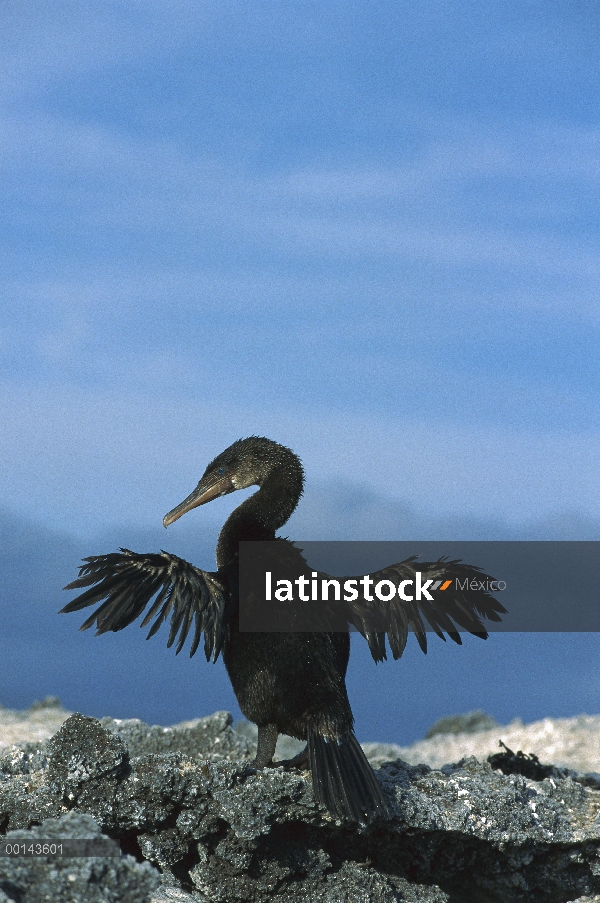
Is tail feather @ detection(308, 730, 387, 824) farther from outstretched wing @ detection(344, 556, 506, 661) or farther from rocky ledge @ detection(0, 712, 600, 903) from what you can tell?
outstretched wing @ detection(344, 556, 506, 661)

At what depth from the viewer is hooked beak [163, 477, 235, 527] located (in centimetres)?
909

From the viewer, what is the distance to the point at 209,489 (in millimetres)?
9117

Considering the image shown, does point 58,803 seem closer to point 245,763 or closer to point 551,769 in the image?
point 245,763

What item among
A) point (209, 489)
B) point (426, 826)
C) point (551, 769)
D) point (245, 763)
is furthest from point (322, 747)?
point (551, 769)

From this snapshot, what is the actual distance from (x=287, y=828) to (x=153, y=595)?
6.65 ft

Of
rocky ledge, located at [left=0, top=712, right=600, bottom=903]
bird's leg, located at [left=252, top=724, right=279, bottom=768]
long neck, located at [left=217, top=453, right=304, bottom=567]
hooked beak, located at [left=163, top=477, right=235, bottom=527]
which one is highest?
hooked beak, located at [left=163, top=477, right=235, bottom=527]

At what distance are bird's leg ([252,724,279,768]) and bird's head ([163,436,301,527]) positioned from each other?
6.85ft

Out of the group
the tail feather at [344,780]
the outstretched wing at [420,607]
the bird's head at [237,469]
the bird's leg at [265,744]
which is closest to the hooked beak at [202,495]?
the bird's head at [237,469]

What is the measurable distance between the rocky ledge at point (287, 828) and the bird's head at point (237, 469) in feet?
7.71

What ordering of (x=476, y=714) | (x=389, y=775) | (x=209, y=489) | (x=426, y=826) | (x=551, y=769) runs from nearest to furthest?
1. (x=426, y=826)
2. (x=389, y=775)
3. (x=209, y=489)
4. (x=551, y=769)
5. (x=476, y=714)

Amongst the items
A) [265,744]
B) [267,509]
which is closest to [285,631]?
[265,744]

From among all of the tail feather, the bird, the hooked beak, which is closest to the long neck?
the bird

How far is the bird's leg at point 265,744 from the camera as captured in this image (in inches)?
305

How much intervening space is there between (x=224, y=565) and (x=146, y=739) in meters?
3.18
